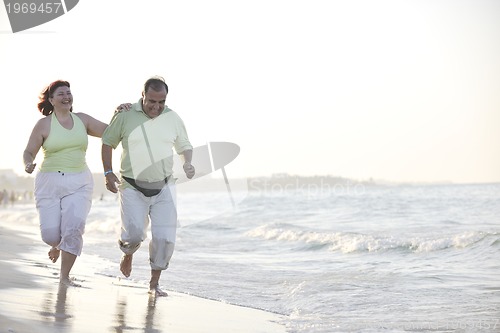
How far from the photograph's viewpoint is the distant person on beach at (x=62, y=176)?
588cm

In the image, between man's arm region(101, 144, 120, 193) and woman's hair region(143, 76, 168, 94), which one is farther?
man's arm region(101, 144, 120, 193)

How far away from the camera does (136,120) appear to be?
578cm

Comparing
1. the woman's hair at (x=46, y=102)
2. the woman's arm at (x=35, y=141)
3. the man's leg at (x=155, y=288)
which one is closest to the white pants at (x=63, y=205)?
the woman's arm at (x=35, y=141)

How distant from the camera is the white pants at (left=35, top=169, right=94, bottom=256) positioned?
5887 mm

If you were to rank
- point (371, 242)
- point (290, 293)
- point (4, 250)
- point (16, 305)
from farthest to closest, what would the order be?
point (371, 242), point (4, 250), point (290, 293), point (16, 305)

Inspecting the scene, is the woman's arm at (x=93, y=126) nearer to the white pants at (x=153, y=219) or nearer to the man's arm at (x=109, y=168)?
the man's arm at (x=109, y=168)

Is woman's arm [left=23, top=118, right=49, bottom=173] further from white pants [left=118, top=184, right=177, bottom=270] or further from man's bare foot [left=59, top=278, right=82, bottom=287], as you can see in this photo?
man's bare foot [left=59, top=278, right=82, bottom=287]

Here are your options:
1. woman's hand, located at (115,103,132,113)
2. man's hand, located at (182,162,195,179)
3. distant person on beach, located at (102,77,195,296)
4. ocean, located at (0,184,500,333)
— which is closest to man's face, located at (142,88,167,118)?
distant person on beach, located at (102,77,195,296)

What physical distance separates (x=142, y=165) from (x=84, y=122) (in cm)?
67

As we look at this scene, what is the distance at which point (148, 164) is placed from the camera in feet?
18.9

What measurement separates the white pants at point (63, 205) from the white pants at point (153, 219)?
1.06ft

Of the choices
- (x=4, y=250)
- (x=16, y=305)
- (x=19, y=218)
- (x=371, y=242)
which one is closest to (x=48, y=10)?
(x=4, y=250)

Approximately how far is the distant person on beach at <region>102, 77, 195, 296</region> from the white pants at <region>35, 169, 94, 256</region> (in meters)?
0.27

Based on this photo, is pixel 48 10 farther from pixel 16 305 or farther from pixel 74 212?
pixel 16 305
